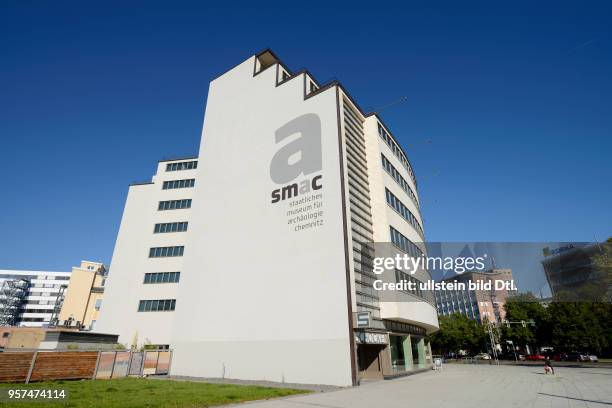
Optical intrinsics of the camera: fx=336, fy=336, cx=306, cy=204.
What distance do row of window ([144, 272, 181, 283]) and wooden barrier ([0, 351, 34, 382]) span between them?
993 inches

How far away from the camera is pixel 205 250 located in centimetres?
3316

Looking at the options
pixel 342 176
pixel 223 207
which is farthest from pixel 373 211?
pixel 223 207

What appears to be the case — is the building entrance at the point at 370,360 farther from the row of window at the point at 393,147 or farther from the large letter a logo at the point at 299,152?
the row of window at the point at 393,147

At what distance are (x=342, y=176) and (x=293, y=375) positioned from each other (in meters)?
14.7

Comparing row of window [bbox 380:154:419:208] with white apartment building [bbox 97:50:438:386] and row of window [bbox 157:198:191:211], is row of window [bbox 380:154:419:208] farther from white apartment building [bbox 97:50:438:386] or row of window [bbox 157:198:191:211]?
row of window [bbox 157:198:191:211]

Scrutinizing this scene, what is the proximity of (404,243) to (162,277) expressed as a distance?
3233 centimetres

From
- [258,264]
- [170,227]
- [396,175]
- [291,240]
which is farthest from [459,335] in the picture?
[291,240]

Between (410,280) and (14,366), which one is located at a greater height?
(410,280)

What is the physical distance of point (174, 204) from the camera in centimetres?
5078

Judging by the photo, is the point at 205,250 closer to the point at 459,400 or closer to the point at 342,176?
the point at 342,176

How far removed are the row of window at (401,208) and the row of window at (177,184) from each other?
31.2 meters

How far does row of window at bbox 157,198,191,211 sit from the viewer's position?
50.3 m

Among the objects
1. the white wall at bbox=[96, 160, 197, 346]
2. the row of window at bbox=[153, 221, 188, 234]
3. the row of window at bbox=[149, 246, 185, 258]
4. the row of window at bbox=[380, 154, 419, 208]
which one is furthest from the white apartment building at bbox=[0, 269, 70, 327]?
the row of window at bbox=[380, 154, 419, 208]

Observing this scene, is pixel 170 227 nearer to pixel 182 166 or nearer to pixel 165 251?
pixel 165 251
